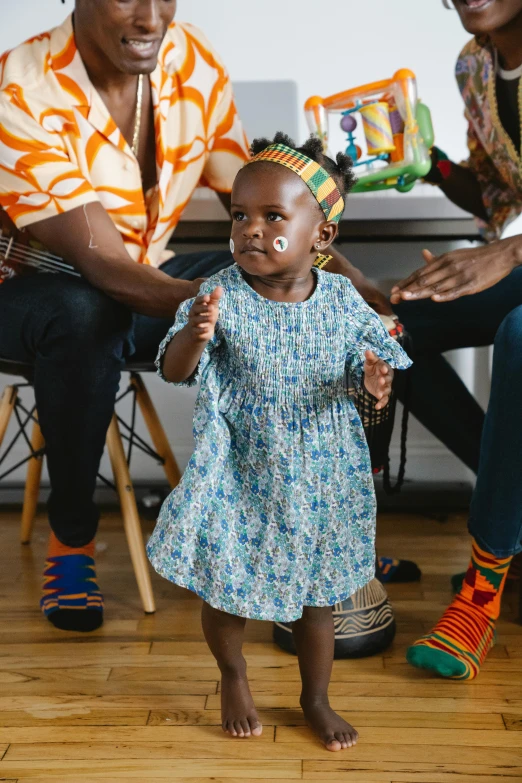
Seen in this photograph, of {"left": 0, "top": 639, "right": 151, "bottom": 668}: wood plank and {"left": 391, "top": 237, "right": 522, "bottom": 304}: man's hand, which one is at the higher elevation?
{"left": 391, "top": 237, "right": 522, "bottom": 304}: man's hand

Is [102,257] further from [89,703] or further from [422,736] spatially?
[422,736]

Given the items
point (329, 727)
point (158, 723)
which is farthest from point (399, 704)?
point (158, 723)

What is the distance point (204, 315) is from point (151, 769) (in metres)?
0.60

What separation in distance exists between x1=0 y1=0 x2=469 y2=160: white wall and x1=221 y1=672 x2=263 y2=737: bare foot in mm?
1505

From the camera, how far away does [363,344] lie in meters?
1.24

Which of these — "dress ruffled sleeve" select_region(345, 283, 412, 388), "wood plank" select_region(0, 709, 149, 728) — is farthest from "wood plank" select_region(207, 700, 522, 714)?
"dress ruffled sleeve" select_region(345, 283, 412, 388)

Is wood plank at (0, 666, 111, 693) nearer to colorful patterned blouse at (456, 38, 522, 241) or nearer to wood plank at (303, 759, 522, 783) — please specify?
wood plank at (303, 759, 522, 783)

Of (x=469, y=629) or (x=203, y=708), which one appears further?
(x=469, y=629)

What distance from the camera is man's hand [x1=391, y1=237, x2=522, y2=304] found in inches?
54.8

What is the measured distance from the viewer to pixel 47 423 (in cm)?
157

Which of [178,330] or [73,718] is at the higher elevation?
[178,330]

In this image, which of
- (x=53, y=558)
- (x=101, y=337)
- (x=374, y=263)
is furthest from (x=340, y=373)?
(x=374, y=263)

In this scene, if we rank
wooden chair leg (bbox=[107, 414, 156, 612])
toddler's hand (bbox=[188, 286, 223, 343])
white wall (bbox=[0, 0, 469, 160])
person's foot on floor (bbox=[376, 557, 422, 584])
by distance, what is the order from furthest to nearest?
1. white wall (bbox=[0, 0, 469, 160])
2. person's foot on floor (bbox=[376, 557, 422, 584])
3. wooden chair leg (bbox=[107, 414, 156, 612])
4. toddler's hand (bbox=[188, 286, 223, 343])

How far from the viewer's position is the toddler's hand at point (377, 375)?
1.15 meters
